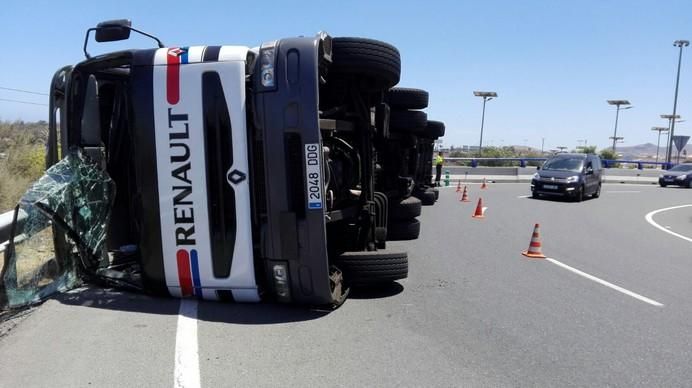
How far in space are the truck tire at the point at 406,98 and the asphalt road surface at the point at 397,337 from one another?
107 inches

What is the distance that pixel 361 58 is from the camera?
4898mm

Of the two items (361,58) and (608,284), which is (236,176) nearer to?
(361,58)

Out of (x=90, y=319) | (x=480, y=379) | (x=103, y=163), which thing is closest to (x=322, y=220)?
(x=480, y=379)

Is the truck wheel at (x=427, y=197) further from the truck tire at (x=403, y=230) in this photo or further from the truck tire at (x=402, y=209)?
the truck tire at (x=402, y=209)

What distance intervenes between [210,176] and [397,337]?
6.63ft

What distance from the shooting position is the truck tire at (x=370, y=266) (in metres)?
4.85

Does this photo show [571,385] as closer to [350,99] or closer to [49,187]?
[350,99]

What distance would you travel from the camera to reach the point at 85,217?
488 cm

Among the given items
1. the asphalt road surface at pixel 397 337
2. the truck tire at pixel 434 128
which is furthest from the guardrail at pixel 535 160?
the asphalt road surface at pixel 397 337

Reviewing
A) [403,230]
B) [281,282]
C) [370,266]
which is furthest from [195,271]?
[403,230]

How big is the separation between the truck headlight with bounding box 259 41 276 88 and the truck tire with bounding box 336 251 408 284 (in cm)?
176

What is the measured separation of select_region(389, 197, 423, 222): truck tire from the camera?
7661 millimetres

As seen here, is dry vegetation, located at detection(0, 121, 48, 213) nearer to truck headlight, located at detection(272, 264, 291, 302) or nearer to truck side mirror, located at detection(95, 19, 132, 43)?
truck side mirror, located at detection(95, 19, 132, 43)

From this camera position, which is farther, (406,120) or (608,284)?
(406,120)
